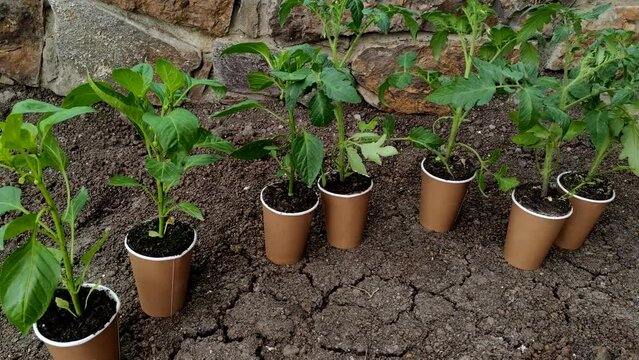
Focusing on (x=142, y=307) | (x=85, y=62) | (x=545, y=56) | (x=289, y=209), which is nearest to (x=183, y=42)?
(x=85, y=62)

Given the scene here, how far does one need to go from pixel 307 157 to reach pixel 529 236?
0.64 metres

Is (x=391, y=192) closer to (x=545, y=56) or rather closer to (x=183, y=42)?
(x=545, y=56)

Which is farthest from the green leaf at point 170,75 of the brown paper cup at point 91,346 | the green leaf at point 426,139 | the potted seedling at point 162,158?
the green leaf at point 426,139

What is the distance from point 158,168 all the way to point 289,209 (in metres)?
0.39

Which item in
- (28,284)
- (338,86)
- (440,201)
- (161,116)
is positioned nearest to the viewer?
(28,284)

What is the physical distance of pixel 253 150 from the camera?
4.24ft

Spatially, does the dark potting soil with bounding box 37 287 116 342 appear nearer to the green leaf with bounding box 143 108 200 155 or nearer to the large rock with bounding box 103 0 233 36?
the green leaf with bounding box 143 108 200 155

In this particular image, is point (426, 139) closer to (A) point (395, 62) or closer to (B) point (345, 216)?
(B) point (345, 216)

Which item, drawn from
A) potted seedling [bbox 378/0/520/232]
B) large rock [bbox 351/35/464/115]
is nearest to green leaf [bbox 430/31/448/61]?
potted seedling [bbox 378/0/520/232]

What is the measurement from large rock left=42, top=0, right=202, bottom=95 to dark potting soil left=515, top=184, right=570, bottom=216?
3.79ft

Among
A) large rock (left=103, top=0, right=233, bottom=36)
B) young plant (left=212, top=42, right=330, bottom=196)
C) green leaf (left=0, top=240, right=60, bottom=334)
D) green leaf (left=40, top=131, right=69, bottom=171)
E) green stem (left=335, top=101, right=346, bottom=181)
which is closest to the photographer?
green leaf (left=0, top=240, right=60, bottom=334)

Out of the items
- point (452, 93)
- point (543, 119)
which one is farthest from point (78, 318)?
point (543, 119)

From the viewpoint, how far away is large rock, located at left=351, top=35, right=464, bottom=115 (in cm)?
173

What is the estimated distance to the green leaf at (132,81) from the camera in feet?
3.25
